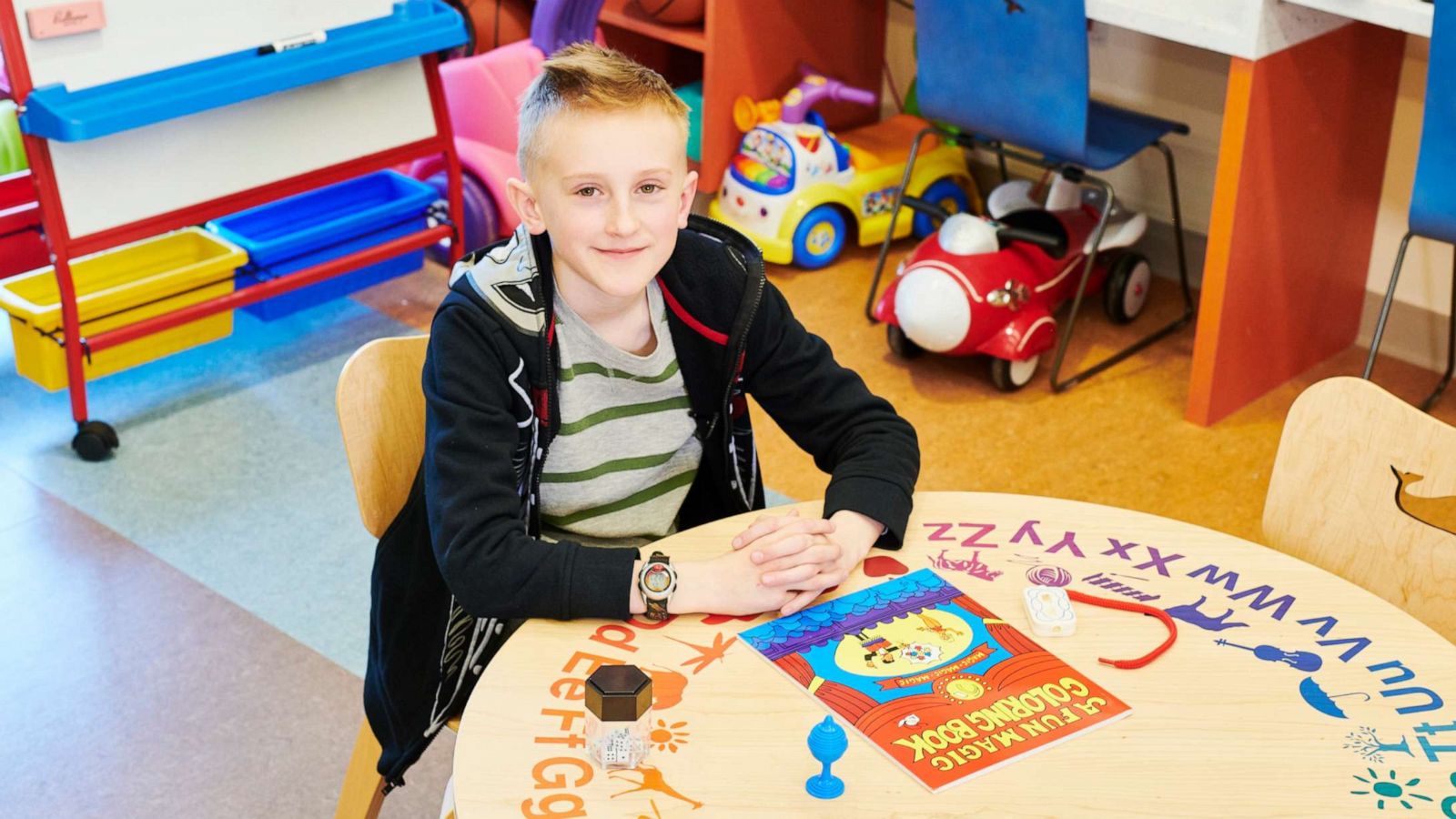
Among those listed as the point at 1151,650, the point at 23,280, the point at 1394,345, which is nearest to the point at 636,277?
the point at 1151,650

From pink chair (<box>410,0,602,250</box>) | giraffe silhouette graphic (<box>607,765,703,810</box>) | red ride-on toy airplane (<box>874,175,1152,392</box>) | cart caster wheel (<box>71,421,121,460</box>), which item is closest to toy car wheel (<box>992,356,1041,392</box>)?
red ride-on toy airplane (<box>874,175,1152,392</box>)

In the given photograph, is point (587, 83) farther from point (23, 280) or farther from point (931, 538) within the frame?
point (23, 280)

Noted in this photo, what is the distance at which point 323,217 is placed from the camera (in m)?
3.33

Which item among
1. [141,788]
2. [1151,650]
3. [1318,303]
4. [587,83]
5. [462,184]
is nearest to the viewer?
[1151,650]

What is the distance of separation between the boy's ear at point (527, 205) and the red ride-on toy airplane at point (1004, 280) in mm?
1626

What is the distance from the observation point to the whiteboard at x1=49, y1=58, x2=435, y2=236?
9.00 feet

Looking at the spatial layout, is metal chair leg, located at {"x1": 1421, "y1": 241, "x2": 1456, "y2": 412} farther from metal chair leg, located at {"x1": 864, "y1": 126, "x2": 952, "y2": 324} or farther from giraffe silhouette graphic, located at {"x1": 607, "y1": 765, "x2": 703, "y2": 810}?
giraffe silhouette graphic, located at {"x1": 607, "y1": 765, "x2": 703, "y2": 810}

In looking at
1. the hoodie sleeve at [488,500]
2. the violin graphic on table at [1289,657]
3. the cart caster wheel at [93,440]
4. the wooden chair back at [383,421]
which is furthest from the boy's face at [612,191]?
the cart caster wheel at [93,440]

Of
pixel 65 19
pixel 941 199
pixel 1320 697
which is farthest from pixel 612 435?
pixel 941 199

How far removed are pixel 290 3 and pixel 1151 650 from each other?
A: 2215 mm

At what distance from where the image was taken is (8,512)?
2.69m

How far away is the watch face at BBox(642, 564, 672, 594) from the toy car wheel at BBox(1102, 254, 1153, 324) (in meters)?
2.21

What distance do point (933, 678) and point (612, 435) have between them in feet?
1.51

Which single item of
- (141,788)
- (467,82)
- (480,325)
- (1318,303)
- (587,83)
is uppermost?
(587,83)
